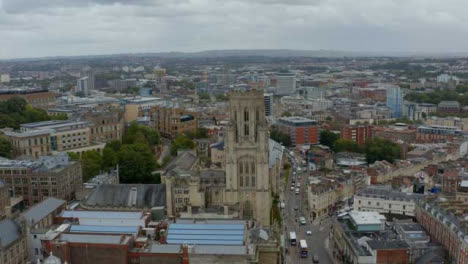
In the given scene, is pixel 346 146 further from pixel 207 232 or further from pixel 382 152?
pixel 207 232

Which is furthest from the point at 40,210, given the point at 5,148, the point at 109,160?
the point at 5,148

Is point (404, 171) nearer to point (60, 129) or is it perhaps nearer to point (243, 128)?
point (243, 128)

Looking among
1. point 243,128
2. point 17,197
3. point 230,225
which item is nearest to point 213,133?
point 17,197

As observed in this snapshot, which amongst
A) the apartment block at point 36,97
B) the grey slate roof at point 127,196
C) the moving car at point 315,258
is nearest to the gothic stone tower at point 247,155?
the moving car at point 315,258

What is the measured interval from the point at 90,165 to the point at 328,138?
198ft

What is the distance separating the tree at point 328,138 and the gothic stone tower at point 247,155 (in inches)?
2594

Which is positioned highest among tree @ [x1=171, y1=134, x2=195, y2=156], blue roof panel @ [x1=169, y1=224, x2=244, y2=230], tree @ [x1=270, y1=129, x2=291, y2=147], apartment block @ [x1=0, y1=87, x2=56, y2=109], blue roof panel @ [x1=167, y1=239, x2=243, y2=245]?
apartment block @ [x1=0, y1=87, x2=56, y2=109]

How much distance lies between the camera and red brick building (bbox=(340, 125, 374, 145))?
123062 mm

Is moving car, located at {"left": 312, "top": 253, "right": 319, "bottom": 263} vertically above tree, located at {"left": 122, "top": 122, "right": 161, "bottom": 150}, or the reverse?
tree, located at {"left": 122, "top": 122, "right": 161, "bottom": 150}

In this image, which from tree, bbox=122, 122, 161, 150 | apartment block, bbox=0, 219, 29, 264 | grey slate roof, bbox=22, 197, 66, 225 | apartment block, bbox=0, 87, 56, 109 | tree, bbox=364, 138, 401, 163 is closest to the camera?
apartment block, bbox=0, 219, 29, 264

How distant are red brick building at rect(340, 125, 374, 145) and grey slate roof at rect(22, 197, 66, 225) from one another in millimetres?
78539

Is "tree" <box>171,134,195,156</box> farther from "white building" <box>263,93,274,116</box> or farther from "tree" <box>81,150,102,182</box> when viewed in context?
"white building" <box>263,93,274,116</box>

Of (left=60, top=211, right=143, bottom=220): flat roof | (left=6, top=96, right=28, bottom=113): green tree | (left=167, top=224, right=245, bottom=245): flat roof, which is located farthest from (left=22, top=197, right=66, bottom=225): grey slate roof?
(left=6, top=96, right=28, bottom=113): green tree

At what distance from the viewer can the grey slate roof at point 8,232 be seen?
4782 cm
